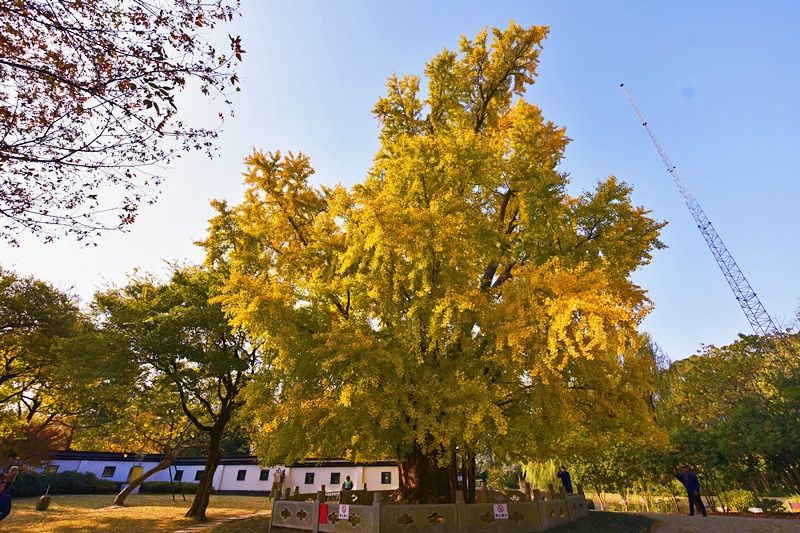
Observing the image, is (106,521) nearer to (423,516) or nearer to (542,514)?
(423,516)

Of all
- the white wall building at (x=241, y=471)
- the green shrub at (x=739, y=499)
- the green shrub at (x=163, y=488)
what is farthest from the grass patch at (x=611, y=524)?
the green shrub at (x=163, y=488)

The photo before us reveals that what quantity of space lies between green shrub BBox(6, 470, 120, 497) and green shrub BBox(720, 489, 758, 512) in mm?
41488

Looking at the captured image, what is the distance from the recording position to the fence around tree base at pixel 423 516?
32.8 ft

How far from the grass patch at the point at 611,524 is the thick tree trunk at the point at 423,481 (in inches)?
125

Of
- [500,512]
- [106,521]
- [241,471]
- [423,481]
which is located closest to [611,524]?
[500,512]

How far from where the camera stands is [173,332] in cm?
1581

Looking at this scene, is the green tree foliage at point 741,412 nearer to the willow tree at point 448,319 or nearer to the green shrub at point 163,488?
the willow tree at point 448,319

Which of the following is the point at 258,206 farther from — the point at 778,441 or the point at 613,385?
the point at 778,441

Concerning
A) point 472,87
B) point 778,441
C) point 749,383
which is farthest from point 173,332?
point 749,383

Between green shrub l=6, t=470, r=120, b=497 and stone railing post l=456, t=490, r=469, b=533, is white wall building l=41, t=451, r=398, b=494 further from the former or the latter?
stone railing post l=456, t=490, r=469, b=533

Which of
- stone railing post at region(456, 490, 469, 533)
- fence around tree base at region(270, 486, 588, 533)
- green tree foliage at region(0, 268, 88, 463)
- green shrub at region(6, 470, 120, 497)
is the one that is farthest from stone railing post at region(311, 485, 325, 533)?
green shrub at region(6, 470, 120, 497)

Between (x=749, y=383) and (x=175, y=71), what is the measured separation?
29.9 meters

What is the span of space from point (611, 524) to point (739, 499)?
520 inches

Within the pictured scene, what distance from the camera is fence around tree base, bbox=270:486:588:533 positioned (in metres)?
9.98
